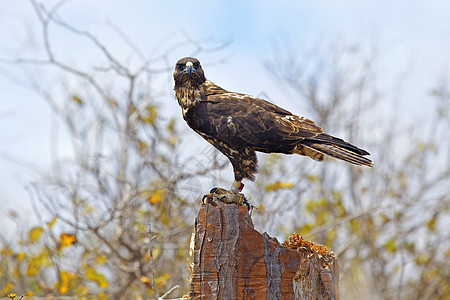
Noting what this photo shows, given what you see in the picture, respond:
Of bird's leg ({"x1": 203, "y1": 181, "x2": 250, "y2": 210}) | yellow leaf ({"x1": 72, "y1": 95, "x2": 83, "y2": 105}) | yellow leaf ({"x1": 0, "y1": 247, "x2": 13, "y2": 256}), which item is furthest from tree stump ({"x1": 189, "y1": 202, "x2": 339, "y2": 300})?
yellow leaf ({"x1": 72, "y1": 95, "x2": 83, "y2": 105})

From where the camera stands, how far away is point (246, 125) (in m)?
3.96

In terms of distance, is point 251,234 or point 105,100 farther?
point 105,100

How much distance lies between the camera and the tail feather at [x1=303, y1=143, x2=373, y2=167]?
3.84m

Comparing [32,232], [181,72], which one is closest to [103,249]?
[32,232]

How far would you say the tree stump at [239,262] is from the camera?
3.05 metres

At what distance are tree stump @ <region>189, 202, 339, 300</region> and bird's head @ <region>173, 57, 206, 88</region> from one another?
4.26ft

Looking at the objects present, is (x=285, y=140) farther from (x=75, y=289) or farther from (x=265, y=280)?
(x=75, y=289)

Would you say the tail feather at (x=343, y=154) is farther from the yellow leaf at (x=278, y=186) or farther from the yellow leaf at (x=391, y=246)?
the yellow leaf at (x=391, y=246)

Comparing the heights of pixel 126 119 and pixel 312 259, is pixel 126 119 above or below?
above

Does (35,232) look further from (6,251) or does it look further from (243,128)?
(243,128)

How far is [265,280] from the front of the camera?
10.0 ft

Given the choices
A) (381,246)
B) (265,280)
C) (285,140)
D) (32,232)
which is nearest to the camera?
(265,280)

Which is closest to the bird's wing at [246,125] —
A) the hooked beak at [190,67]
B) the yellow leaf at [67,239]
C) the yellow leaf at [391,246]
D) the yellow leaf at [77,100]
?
the hooked beak at [190,67]

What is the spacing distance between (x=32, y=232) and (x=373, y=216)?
6868 mm
